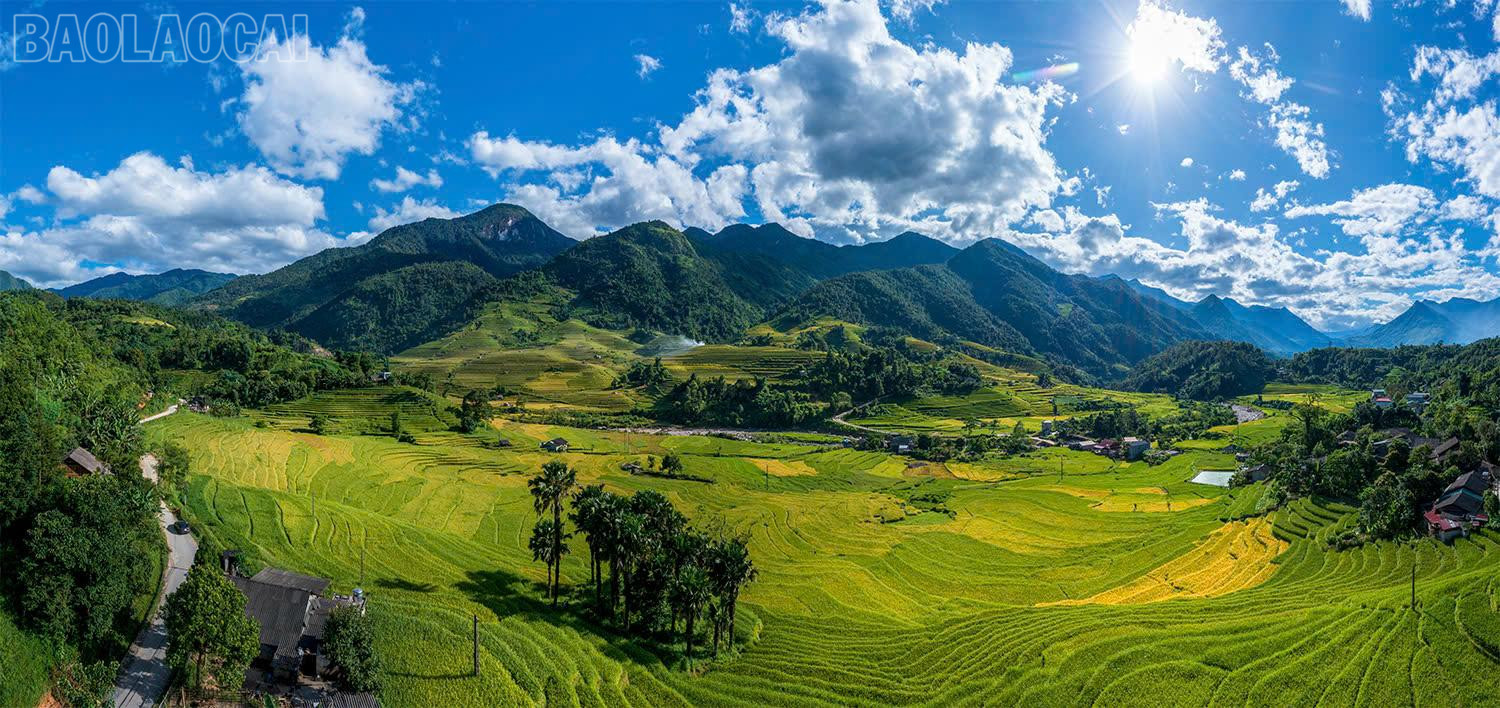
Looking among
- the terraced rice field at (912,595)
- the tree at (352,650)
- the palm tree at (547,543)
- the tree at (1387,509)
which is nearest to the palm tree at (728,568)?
the terraced rice field at (912,595)

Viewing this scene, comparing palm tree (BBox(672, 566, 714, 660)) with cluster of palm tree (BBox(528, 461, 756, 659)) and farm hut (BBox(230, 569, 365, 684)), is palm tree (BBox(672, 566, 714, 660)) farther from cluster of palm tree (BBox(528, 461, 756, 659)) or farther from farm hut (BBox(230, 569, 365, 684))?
farm hut (BBox(230, 569, 365, 684))

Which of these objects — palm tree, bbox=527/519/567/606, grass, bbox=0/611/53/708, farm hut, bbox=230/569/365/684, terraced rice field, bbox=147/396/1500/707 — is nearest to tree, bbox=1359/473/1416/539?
terraced rice field, bbox=147/396/1500/707

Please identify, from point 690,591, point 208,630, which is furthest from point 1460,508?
point 208,630

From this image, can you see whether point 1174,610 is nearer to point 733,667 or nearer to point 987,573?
point 987,573

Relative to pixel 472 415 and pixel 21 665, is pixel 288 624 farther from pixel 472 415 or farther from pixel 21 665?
pixel 472 415

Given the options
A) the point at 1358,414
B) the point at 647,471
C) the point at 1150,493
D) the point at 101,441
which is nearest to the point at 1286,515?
the point at 1150,493

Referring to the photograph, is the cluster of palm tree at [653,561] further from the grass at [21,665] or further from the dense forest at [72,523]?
the grass at [21,665]
